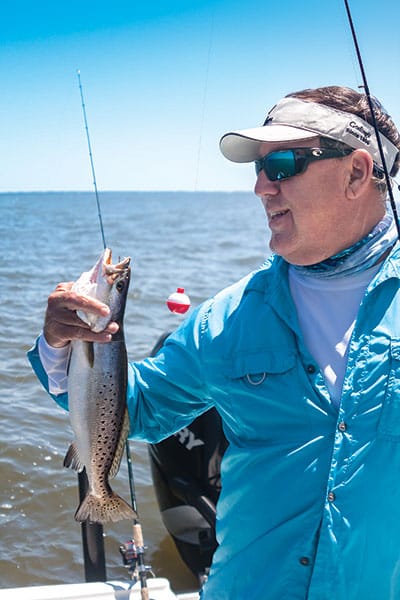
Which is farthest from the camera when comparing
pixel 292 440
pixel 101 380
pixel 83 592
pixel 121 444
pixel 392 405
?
pixel 83 592

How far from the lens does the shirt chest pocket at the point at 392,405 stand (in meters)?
1.89

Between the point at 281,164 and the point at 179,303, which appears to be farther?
the point at 179,303

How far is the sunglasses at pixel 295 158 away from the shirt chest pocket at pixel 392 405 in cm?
61

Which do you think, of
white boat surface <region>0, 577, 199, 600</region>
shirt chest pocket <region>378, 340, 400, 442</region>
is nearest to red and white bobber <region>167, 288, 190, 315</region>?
white boat surface <region>0, 577, 199, 600</region>

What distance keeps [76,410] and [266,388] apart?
2.21 feet

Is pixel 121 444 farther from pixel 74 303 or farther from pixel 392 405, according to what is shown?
pixel 392 405

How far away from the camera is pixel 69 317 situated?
2.15 meters

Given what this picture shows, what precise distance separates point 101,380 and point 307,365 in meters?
0.68

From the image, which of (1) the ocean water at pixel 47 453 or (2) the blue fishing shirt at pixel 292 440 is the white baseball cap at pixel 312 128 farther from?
(1) the ocean water at pixel 47 453

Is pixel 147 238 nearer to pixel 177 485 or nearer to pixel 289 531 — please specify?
pixel 177 485

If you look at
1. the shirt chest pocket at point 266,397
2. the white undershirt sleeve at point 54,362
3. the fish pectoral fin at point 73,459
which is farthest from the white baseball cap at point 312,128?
the fish pectoral fin at point 73,459

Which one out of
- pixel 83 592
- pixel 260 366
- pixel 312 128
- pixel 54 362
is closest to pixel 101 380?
pixel 54 362

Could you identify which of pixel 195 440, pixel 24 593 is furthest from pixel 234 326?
pixel 195 440

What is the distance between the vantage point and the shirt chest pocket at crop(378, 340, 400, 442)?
6.20 ft
